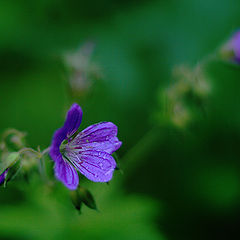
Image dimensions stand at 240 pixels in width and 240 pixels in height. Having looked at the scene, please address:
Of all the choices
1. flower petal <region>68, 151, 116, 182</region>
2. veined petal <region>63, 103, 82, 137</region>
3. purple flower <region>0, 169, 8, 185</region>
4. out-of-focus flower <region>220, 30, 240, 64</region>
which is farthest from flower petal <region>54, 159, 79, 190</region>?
out-of-focus flower <region>220, 30, 240, 64</region>

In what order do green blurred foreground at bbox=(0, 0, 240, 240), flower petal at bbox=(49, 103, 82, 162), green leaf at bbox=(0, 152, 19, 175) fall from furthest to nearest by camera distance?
green blurred foreground at bbox=(0, 0, 240, 240), green leaf at bbox=(0, 152, 19, 175), flower petal at bbox=(49, 103, 82, 162)

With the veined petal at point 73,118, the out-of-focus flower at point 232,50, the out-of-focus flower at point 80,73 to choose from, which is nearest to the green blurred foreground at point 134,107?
the out-of-focus flower at point 80,73

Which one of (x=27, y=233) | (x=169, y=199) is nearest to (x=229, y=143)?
(x=169, y=199)

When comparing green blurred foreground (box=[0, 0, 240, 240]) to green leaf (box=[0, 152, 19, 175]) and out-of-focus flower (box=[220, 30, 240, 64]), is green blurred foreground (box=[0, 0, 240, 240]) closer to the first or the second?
out-of-focus flower (box=[220, 30, 240, 64])

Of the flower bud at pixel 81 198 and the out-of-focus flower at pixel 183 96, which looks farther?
the out-of-focus flower at pixel 183 96

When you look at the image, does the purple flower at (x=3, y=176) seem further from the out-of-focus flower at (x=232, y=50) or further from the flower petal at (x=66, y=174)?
the out-of-focus flower at (x=232, y=50)

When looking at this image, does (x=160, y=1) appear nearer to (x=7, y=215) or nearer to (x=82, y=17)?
(x=82, y=17)
